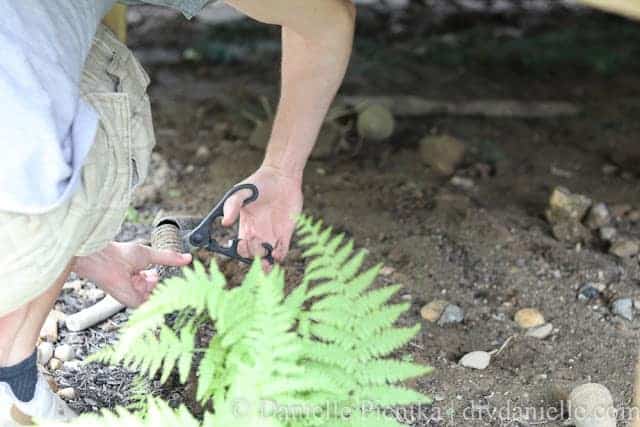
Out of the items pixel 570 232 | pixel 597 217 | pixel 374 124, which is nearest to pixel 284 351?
pixel 570 232

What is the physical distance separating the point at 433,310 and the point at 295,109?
2.19 feet

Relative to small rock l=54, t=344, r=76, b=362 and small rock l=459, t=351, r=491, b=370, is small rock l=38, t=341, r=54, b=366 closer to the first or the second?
small rock l=54, t=344, r=76, b=362

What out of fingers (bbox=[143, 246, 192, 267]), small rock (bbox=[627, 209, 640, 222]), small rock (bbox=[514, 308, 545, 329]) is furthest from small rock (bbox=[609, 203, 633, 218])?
fingers (bbox=[143, 246, 192, 267])

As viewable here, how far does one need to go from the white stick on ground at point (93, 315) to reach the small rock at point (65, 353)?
0.08m

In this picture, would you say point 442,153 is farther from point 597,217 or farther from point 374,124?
point 597,217

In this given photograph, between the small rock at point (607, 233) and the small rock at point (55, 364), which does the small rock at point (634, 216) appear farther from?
the small rock at point (55, 364)

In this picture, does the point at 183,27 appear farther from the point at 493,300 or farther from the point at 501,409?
the point at 501,409

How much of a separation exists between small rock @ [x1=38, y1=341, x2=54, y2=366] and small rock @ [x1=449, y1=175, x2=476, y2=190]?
152cm

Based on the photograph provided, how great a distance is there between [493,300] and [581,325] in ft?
0.81

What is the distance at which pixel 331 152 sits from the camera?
3332 mm

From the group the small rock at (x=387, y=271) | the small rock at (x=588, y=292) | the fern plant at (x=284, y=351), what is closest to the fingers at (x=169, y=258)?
the fern plant at (x=284, y=351)

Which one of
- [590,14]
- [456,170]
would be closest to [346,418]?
[456,170]

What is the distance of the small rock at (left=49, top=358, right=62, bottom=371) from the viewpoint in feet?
7.25

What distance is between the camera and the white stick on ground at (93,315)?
2.33 m
